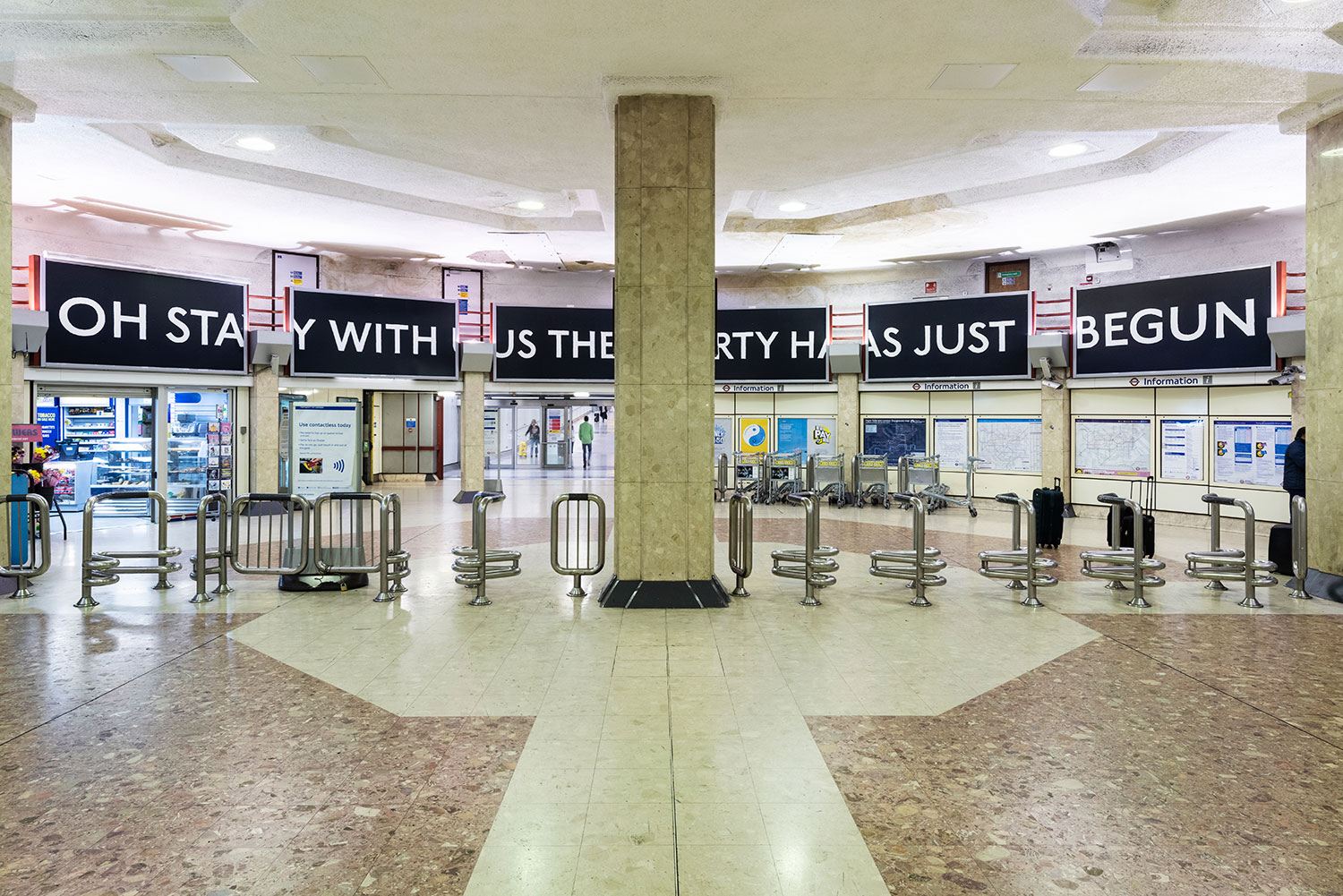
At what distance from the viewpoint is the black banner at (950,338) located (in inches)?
598

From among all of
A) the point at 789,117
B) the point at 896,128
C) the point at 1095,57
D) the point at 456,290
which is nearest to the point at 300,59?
the point at 789,117

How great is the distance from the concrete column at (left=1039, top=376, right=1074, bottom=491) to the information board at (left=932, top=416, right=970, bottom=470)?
165 cm

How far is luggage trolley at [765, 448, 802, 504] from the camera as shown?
54.7ft

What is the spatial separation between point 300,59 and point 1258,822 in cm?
783

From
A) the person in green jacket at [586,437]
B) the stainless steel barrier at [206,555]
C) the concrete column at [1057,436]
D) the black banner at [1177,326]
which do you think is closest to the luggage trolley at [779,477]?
the concrete column at [1057,436]

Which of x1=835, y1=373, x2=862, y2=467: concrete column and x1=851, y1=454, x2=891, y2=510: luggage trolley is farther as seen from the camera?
x1=835, y1=373, x2=862, y2=467: concrete column

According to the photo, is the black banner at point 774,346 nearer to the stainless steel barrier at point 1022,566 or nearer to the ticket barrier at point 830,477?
the ticket barrier at point 830,477

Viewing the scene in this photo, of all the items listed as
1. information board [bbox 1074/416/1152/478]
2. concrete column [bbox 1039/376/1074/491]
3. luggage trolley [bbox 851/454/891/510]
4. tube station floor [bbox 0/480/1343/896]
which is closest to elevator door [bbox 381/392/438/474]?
luggage trolley [bbox 851/454/891/510]

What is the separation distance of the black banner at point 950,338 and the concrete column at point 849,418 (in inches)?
22.4

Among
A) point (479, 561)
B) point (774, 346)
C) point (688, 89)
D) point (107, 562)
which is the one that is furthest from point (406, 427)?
point (688, 89)

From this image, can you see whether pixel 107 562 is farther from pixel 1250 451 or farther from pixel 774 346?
pixel 1250 451

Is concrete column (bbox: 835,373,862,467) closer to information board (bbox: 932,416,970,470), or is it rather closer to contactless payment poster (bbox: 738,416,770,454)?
information board (bbox: 932,416,970,470)

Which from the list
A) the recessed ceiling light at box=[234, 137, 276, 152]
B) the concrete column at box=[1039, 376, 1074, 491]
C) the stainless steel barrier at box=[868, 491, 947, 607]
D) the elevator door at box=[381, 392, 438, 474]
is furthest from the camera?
the elevator door at box=[381, 392, 438, 474]

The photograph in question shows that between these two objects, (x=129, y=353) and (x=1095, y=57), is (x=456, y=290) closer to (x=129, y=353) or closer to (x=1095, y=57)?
(x=129, y=353)
